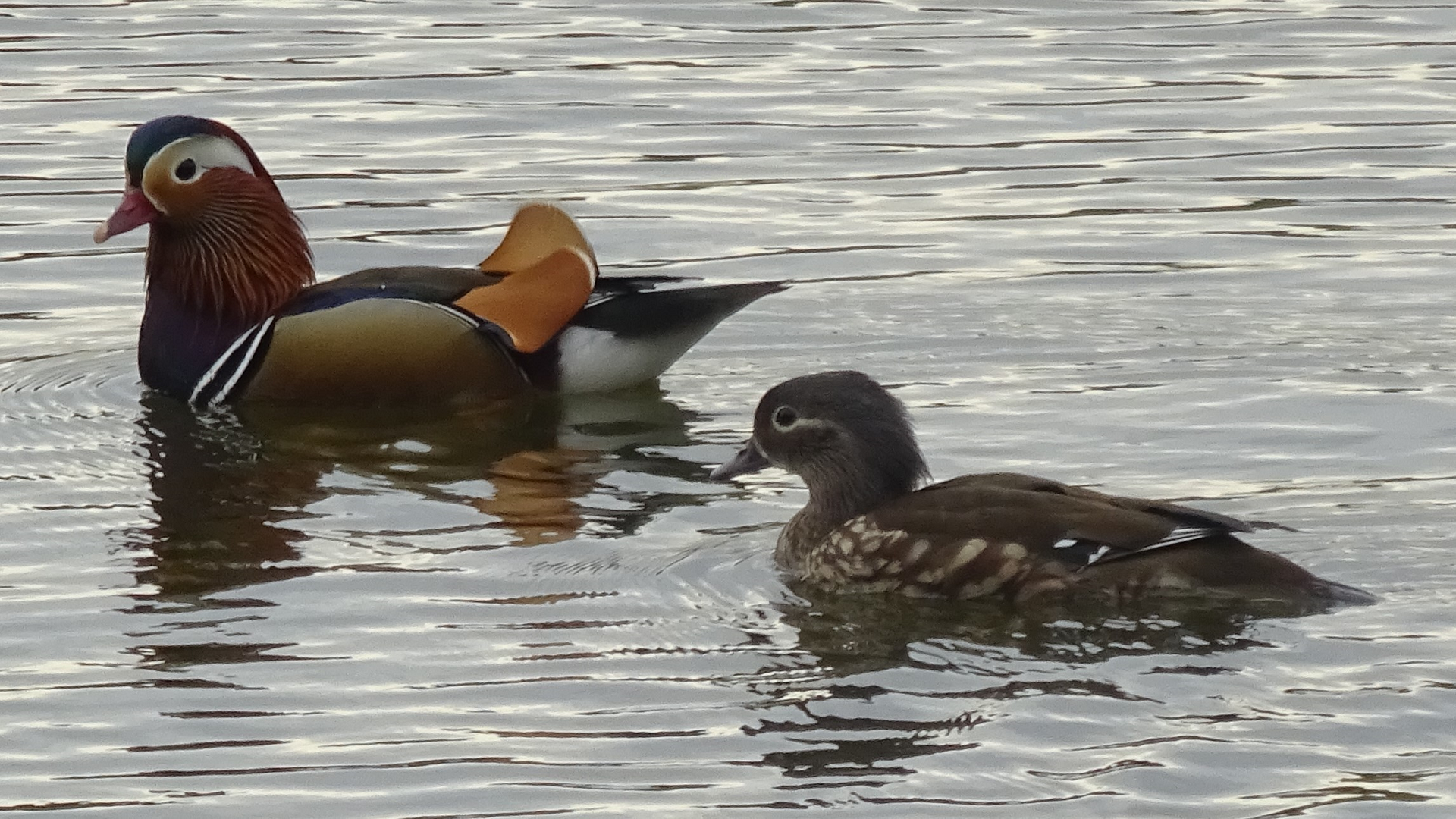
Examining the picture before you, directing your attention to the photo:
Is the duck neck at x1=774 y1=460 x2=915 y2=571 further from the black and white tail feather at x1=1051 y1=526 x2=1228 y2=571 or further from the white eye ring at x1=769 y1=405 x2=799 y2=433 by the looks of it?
the black and white tail feather at x1=1051 y1=526 x2=1228 y2=571

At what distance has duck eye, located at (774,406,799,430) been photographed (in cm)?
869

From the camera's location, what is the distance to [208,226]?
1120 cm

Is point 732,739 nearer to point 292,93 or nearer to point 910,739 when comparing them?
point 910,739

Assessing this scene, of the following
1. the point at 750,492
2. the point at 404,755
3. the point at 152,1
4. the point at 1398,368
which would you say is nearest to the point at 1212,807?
the point at 404,755

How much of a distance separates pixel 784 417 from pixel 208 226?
354 cm

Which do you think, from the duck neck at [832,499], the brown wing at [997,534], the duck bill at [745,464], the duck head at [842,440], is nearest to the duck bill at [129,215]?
the duck bill at [745,464]

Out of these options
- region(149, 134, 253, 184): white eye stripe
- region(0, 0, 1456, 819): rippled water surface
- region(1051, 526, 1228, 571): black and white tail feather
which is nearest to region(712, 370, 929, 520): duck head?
region(0, 0, 1456, 819): rippled water surface

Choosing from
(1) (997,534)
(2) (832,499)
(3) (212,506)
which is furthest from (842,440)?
(3) (212,506)

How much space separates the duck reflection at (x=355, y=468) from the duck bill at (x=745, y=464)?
1.00 feet

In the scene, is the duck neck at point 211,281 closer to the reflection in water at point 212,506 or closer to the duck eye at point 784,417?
the reflection in water at point 212,506

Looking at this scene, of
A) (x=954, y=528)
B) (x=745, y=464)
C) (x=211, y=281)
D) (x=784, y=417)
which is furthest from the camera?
(x=211, y=281)

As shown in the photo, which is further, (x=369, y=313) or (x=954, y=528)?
(x=369, y=313)

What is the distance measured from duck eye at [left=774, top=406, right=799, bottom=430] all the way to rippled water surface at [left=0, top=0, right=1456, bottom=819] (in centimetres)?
40

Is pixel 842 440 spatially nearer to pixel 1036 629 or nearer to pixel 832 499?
pixel 832 499
